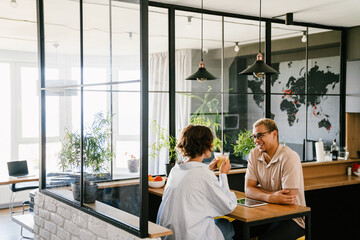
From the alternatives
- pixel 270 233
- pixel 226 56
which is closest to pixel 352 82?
pixel 226 56

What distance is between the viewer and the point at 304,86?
580 centimetres

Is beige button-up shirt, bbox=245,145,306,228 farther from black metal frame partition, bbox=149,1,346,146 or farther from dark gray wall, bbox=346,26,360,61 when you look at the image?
dark gray wall, bbox=346,26,360,61

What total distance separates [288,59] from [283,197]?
295 cm

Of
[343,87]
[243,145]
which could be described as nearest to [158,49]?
[243,145]

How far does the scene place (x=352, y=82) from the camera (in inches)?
228

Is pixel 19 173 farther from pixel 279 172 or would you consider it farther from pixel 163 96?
pixel 279 172

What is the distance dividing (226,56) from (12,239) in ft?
12.1

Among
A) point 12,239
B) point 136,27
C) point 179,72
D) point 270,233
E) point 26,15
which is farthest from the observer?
point 12,239

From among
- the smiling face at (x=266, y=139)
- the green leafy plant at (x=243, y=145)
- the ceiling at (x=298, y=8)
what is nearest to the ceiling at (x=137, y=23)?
the ceiling at (x=298, y=8)

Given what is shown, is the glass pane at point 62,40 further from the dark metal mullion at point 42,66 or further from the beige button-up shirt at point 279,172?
the beige button-up shirt at point 279,172

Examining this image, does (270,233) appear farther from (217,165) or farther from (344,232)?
(344,232)

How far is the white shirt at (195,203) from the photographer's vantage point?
Result: 8.86ft

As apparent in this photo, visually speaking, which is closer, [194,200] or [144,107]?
[144,107]

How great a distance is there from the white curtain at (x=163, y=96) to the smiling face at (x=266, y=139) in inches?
51.0
